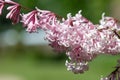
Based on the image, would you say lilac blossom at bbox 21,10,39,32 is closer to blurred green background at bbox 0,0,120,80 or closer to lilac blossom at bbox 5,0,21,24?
lilac blossom at bbox 5,0,21,24

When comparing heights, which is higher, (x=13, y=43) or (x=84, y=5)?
(x=13, y=43)

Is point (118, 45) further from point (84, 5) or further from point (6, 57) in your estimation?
point (6, 57)

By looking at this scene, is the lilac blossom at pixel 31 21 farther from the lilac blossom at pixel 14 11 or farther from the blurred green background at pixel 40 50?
the blurred green background at pixel 40 50

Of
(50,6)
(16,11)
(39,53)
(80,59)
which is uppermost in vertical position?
(50,6)

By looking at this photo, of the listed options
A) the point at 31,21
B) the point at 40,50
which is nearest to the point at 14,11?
the point at 31,21

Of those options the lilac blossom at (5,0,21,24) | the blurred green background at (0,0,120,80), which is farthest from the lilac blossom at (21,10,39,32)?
the blurred green background at (0,0,120,80)

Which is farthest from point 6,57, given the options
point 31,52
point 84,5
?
point 84,5

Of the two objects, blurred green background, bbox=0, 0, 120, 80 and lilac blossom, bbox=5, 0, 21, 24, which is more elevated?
blurred green background, bbox=0, 0, 120, 80

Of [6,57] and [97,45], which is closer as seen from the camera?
[97,45]

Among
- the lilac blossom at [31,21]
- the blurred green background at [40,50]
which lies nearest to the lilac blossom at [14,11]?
the lilac blossom at [31,21]
